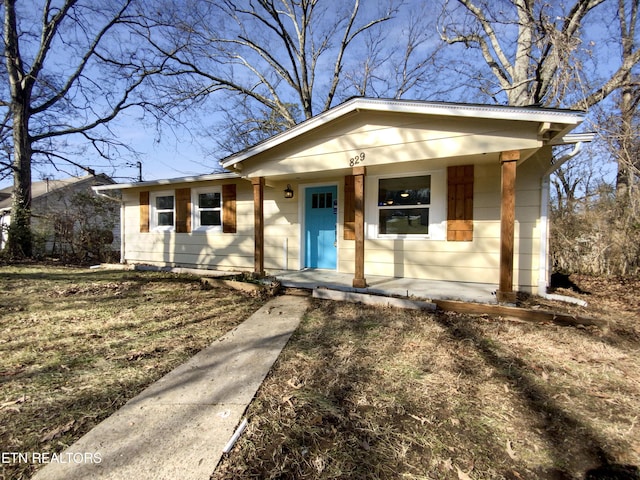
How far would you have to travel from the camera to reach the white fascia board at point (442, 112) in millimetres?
3754

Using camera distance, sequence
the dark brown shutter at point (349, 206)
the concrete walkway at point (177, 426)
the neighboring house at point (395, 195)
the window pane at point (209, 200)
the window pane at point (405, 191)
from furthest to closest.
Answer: the window pane at point (209, 200) < the dark brown shutter at point (349, 206) < the window pane at point (405, 191) < the neighboring house at point (395, 195) < the concrete walkway at point (177, 426)

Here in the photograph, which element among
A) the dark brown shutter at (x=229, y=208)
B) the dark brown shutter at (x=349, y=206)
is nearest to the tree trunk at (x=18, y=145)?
the dark brown shutter at (x=229, y=208)

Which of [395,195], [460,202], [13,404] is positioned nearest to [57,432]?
[13,404]

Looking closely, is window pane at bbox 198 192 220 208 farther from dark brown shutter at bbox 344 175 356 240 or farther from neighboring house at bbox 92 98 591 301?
dark brown shutter at bbox 344 175 356 240

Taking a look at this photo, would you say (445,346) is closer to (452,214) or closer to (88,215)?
(452,214)

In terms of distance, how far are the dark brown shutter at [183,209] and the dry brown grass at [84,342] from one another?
7.01ft

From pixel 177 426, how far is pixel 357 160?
14.4ft

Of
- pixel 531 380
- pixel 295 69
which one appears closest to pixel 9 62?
pixel 295 69

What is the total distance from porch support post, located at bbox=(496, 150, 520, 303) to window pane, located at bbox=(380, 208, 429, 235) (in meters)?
1.70

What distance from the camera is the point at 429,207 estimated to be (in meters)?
5.70

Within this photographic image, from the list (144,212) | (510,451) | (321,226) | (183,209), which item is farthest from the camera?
(144,212)

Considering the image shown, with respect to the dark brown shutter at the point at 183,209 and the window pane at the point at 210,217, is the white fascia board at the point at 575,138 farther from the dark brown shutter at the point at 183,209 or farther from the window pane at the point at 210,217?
the dark brown shutter at the point at 183,209

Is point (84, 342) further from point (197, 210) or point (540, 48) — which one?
point (540, 48)

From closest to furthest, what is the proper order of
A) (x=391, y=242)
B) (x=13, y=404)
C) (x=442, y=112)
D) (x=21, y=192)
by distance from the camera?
(x=13, y=404)
(x=442, y=112)
(x=391, y=242)
(x=21, y=192)
